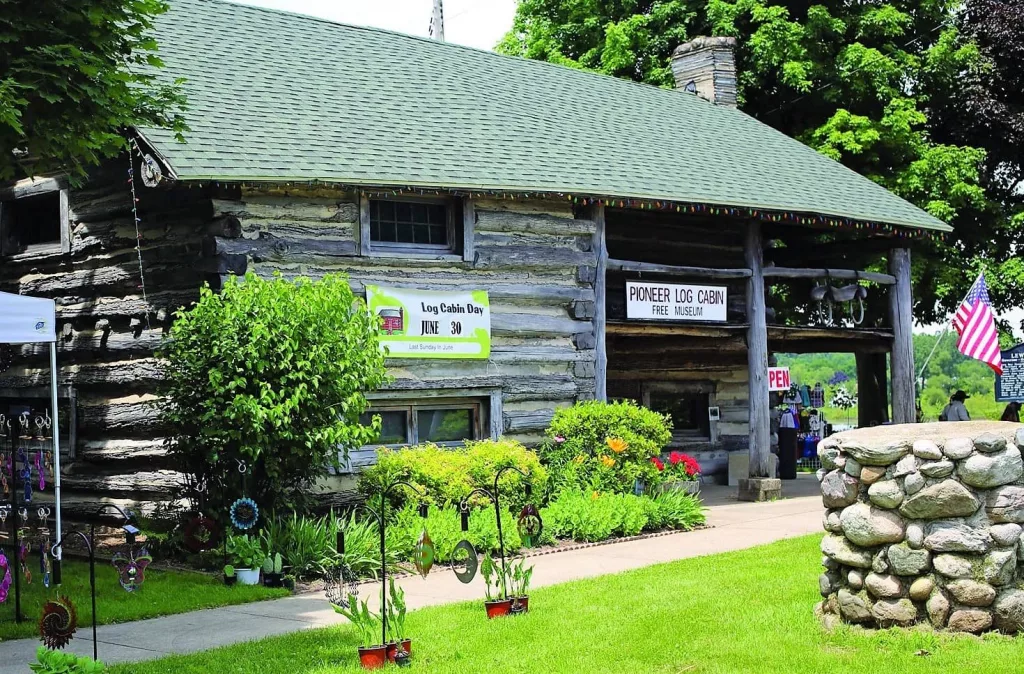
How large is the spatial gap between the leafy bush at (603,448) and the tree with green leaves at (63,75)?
6591 millimetres

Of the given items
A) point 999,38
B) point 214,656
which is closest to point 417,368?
point 214,656

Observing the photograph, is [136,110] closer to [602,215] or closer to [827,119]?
[602,215]

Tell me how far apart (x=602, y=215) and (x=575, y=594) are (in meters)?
7.15

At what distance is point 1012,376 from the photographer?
18047 millimetres

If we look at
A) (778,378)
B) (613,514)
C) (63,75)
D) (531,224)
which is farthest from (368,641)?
(778,378)

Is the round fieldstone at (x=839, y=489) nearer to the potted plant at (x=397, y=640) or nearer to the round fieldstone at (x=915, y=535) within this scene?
the round fieldstone at (x=915, y=535)

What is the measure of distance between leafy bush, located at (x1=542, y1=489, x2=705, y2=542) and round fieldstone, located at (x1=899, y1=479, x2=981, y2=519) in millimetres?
5709

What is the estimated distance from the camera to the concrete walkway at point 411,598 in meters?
8.03

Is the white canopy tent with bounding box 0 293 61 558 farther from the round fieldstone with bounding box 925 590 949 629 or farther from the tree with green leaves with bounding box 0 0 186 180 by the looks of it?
the round fieldstone with bounding box 925 590 949 629

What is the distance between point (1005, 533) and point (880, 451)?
2.84ft

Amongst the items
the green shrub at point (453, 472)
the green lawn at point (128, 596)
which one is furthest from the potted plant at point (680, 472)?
the green lawn at point (128, 596)

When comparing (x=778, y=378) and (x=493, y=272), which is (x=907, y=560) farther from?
(x=778, y=378)

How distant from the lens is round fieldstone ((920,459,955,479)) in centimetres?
724

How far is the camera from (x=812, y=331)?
61.0 ft
